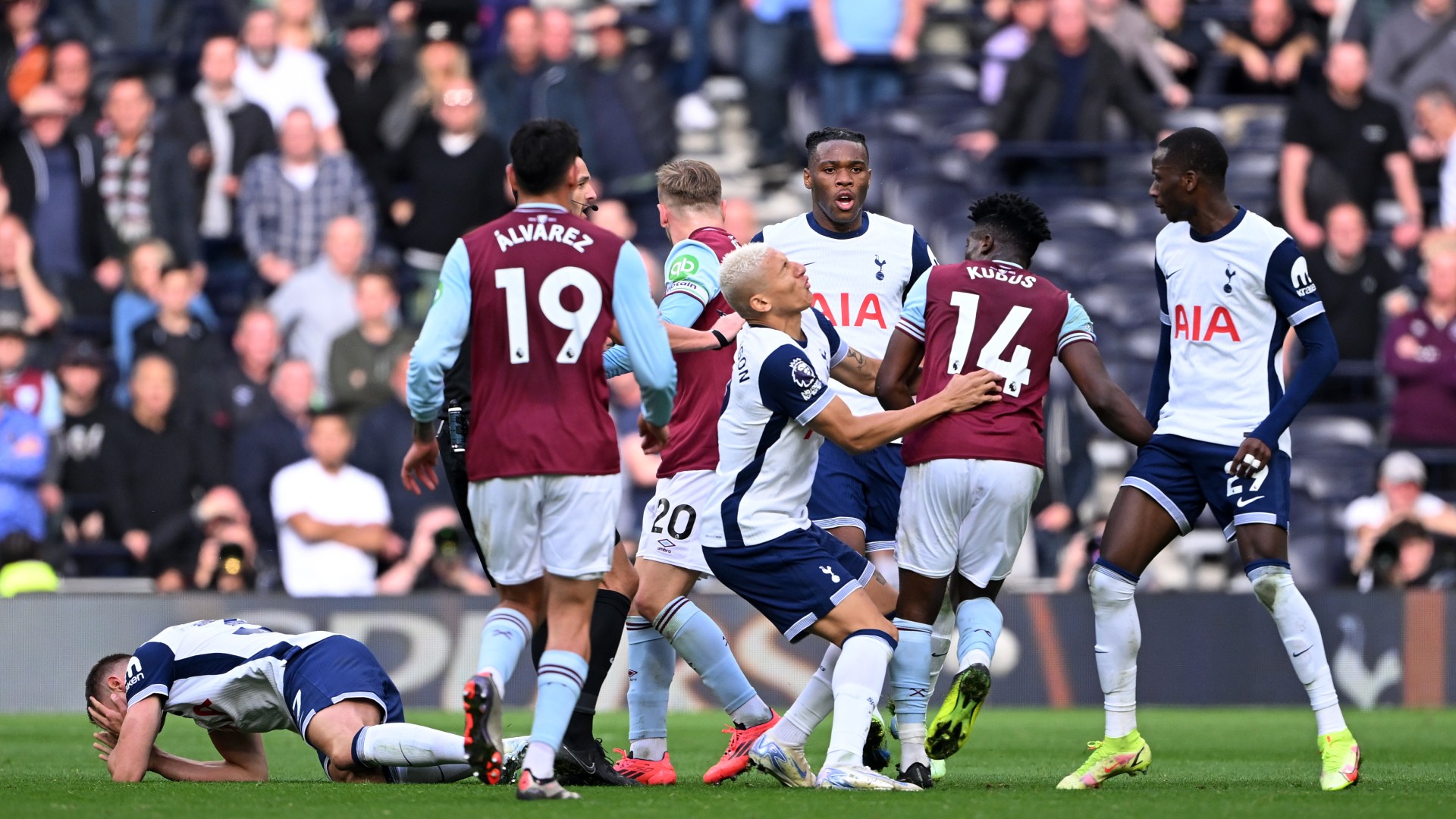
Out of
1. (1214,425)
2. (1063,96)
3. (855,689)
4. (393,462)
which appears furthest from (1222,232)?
(1063,96)

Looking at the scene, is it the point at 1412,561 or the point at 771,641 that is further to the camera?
the point at 1412,561

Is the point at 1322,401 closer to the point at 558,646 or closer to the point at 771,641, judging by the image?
the point at 771,641

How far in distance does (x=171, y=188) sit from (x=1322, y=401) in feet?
33.4

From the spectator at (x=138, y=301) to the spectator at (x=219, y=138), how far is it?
0.71m

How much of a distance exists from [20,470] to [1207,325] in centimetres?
1019

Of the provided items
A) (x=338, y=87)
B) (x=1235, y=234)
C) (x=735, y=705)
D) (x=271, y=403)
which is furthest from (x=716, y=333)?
(x=338, y=87)

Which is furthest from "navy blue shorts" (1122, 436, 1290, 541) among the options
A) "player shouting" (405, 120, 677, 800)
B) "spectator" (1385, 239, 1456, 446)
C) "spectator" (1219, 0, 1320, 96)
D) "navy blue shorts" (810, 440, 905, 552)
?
"spectator" (1219, 0, 1320, 96)

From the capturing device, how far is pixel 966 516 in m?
7.85

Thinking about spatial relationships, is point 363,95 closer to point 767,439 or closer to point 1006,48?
point 1006,48

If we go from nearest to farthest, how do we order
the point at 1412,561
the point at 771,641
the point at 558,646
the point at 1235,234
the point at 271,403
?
the point at 558,646
the point at 1235,234
the point at 771,641
the point at 1412,561
the point at 271,403

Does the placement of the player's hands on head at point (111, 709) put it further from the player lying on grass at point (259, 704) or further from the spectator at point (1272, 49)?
the spectator at point (1272, 49)

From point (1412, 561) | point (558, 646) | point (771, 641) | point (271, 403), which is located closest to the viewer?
point (558, 646)

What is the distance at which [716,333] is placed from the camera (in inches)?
316

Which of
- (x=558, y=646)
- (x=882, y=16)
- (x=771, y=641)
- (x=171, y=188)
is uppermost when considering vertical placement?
(x=882, y=16)
